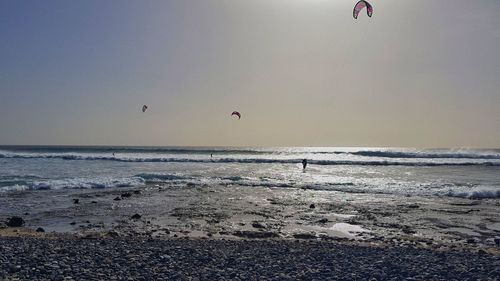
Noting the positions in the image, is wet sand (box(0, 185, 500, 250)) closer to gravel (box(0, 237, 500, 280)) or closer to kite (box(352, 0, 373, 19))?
gravel (box(0, 237, 500, 280))

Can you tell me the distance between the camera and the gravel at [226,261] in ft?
23.8

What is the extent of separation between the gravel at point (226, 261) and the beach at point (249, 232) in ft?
0.07

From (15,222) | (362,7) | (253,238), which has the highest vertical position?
(362,7)

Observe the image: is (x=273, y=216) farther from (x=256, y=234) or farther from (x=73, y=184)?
(x=73, y=184)

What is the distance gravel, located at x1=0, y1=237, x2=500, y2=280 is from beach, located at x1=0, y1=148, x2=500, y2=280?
0.07ft

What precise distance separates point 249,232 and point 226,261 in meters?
3.48

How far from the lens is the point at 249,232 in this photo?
457 inches

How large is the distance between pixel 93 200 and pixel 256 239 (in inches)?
370

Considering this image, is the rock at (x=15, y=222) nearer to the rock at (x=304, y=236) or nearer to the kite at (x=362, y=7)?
the rock at (x=304, y=236)

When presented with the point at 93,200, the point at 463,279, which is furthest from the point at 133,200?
the point at 463,279

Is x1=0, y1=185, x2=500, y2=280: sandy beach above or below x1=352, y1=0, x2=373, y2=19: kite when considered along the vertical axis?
A: below

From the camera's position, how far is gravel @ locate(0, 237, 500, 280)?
7262 millimetres

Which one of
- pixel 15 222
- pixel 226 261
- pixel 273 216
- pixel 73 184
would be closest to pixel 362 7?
pixel 273 216

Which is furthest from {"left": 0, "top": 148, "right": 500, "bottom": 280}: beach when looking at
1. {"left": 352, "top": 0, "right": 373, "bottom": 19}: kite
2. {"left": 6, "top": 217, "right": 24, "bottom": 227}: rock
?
{"left": 352, "top": 0, "right": 373, "bottom": 19}: kite
